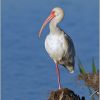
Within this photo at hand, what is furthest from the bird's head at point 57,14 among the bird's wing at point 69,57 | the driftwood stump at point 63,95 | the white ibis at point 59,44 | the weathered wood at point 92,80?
the driftwood stump at point 63,95

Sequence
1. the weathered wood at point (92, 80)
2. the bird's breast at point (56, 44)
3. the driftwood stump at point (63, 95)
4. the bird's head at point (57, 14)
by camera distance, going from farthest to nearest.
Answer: the bird's head at point (57, 14) < the bird's breast at point (56, 44) < the weathered wood at point (92, 80) < the driftwood stump at point (63, 95)

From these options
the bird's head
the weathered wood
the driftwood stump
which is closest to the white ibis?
the bird's head

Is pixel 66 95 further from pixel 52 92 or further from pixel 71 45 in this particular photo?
pixel 71 45

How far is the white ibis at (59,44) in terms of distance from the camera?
7.88 metres

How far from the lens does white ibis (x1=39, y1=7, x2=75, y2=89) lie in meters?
7.88

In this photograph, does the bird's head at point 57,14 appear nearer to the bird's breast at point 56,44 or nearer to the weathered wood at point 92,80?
the bird's breast at point 56,44

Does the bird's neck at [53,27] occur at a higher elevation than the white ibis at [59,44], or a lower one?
higher

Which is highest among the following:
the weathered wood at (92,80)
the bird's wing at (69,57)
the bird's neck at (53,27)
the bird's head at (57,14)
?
the bird's head at (57,14)

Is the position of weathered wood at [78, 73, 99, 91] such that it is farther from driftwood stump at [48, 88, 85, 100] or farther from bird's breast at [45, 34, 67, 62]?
driftwood stump at [48, 88, 85, 100]

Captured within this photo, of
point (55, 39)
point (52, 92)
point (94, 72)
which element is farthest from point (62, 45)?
point (52, 92)

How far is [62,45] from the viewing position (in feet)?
26.0

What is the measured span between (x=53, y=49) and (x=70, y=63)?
1.34ft

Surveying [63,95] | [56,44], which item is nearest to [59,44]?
[56,44]

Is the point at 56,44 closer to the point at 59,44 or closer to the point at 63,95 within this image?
the point at 59,44
